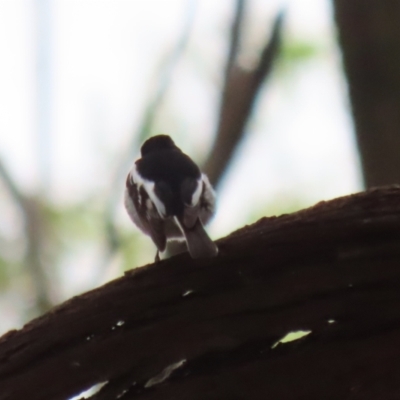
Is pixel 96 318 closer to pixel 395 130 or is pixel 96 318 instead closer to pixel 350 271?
pixel 350 271

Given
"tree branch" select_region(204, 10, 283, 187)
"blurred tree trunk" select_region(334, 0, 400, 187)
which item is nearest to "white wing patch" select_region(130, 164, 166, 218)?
"tree branch" select_region(204, 10, 283, 187)

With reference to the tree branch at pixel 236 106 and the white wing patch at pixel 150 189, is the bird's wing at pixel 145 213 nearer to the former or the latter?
the white wing patch at pixel 150 189

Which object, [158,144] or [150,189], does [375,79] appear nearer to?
[150,189]

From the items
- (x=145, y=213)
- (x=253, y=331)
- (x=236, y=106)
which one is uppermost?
(x=236, y=106)

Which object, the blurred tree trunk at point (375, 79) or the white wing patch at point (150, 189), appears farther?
the white wing patch at point (150, 189)

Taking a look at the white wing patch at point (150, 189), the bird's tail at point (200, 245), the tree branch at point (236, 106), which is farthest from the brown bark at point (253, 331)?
the tree branch at point (236, 106)

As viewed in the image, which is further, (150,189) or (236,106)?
(236,106)

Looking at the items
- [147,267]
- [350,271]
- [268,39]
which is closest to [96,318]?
[147,267]

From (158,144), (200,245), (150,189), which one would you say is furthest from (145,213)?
(158,144)
